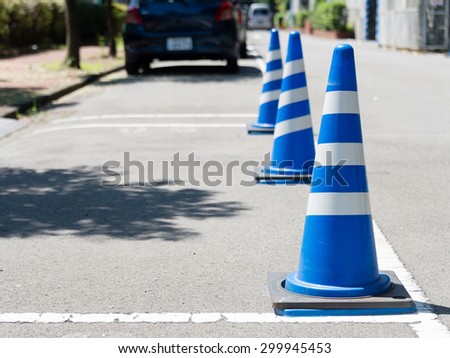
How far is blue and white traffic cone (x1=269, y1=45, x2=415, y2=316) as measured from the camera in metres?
4.14

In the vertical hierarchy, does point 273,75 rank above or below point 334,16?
above

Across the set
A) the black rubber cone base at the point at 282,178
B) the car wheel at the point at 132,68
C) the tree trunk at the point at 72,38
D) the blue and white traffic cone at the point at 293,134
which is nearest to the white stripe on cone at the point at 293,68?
the blue and white traffic cone at the point at 293,134

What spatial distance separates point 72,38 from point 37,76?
1854mm

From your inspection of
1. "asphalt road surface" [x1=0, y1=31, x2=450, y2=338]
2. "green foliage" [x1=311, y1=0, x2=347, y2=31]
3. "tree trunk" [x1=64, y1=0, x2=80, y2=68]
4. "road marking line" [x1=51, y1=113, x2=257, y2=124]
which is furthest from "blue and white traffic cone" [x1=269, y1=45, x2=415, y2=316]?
"green foliage" [x1=311, y1=0, x2=347, y2=31]

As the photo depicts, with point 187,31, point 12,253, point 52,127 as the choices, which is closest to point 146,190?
point 12,253

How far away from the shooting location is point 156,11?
681 inches

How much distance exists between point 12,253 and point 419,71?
50.4 ft

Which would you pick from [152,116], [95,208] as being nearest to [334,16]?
[152,116]

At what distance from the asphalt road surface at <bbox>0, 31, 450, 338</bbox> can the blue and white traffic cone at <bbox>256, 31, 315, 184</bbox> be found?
235 mm

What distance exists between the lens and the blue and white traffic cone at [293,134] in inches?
291

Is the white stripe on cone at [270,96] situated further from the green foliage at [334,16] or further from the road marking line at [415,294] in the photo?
the green foliage at [334,16]

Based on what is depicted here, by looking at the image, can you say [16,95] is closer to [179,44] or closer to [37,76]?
[37,76]

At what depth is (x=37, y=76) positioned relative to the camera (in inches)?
674

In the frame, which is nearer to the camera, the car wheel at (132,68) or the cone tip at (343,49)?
the cone tip at (343,49)
